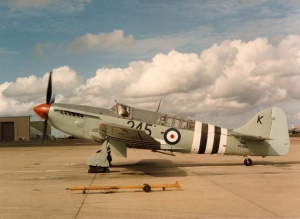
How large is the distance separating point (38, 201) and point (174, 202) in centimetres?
304

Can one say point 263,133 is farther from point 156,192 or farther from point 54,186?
point 54,186

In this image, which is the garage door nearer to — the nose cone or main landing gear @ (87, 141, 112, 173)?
the nose cone

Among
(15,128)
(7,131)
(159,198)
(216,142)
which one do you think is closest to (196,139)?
(216,142)

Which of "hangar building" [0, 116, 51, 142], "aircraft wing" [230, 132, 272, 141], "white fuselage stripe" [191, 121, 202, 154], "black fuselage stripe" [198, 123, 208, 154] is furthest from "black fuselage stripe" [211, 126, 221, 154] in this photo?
"hangar building" [0, 116, 51, 142]

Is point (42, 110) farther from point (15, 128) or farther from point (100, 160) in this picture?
point (15, 128)

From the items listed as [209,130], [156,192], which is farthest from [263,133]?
[156,192]

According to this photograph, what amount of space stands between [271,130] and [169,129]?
4407mm

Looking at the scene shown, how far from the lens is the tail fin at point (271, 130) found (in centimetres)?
1295

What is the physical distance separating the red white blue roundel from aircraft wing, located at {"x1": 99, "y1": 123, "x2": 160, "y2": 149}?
2.20ft

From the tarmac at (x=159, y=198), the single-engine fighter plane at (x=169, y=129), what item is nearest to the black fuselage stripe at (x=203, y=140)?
the single-engine fighter plane at (x=169, y=129)

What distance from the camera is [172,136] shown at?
1232 cm

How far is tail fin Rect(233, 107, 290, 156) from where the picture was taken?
1295 centimetres

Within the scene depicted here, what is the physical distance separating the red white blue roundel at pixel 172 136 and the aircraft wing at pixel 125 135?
672 mm

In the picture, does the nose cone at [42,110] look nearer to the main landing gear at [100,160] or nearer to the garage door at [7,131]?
the main landing gear at [100,160]
